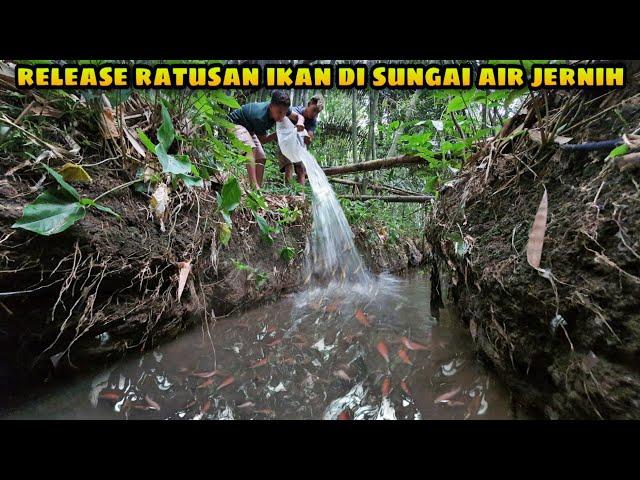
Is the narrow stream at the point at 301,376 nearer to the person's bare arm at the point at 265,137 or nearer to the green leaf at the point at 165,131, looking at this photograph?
the green leaf at the point at 165,131

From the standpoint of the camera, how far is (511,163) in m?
1.46

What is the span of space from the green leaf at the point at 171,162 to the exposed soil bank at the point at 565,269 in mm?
1450

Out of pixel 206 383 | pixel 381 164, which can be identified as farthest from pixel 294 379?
pixel 381 164

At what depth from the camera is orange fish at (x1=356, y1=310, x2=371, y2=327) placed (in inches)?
79.7

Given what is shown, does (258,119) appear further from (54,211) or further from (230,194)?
(54,211)

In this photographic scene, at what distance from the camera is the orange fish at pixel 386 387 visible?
1194 millimetres

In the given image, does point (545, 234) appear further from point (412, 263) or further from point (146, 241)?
point (412, 263)

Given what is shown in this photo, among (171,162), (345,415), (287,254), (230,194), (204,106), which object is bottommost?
→ (345,415)

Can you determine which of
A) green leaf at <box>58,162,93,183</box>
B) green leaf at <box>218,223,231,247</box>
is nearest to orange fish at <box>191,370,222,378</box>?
green leaf at <box>218,223,231,247</box>

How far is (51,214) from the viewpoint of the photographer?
103 cm

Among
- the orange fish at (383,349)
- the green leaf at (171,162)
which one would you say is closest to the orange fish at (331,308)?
the orange fish at (383,349)

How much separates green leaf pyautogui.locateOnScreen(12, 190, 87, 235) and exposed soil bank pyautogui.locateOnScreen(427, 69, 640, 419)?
64.0 inches

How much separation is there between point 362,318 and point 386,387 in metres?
0.90
